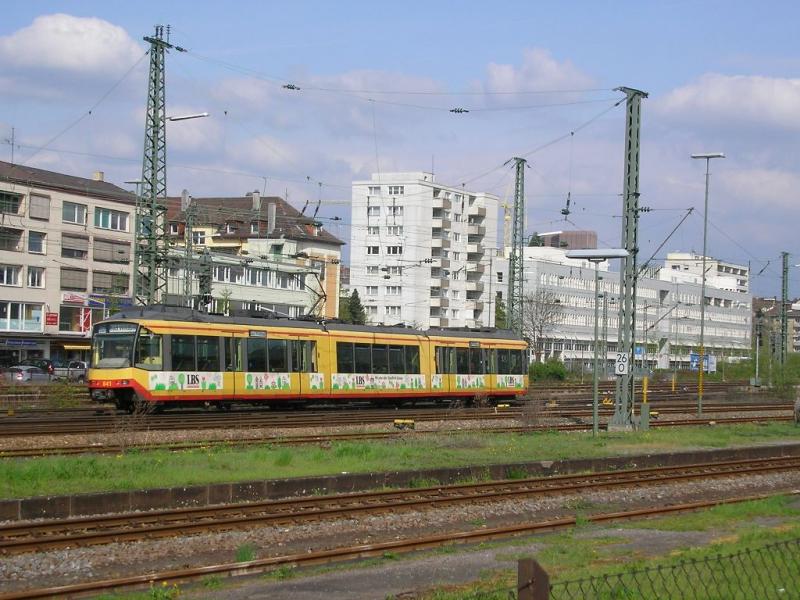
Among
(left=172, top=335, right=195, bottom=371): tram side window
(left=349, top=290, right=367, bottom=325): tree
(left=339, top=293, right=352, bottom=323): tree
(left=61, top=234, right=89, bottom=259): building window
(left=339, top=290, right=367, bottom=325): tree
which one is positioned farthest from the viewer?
(left=339, top=293, right=352, bottom=323): tree

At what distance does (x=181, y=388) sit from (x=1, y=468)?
45.2ft

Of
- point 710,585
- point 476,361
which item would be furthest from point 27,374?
point 710,585

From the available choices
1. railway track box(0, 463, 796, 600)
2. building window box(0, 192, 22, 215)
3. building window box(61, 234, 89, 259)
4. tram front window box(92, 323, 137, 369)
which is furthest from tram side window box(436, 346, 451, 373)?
building window box(61, 234, 89, 259)

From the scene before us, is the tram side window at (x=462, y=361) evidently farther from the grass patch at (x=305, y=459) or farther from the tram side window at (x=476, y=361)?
the grass patch at (x=305, y=459)

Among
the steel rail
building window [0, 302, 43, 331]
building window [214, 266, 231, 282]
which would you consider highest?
building window [214, 266, 231, 282]

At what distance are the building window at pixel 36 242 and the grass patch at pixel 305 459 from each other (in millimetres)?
48500

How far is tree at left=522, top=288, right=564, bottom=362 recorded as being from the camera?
99.2 meters

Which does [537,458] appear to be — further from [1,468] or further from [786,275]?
[786,275]

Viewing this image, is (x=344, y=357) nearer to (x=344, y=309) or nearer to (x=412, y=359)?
(x=412, y=359)

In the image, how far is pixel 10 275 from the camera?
220 feet

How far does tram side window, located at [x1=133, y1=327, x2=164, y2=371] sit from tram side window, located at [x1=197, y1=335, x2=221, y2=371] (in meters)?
1.41

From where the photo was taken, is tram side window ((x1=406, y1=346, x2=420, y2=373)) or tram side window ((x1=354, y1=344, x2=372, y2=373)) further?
tram side window ((x1=406, y1=346, x2=420, y2=373))

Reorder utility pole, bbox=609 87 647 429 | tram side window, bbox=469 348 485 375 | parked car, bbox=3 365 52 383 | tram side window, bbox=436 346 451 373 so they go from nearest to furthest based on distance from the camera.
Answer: utility pole, bbox=609 87 647 429 < tram side window, bbox=436 346 451 373 < tram side window, bbox=469 348 485 375 < parked car, bbox=3 365 52 383

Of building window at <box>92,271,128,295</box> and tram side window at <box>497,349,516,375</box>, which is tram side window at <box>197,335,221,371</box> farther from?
building window at <box>92,271,128,295</box>
